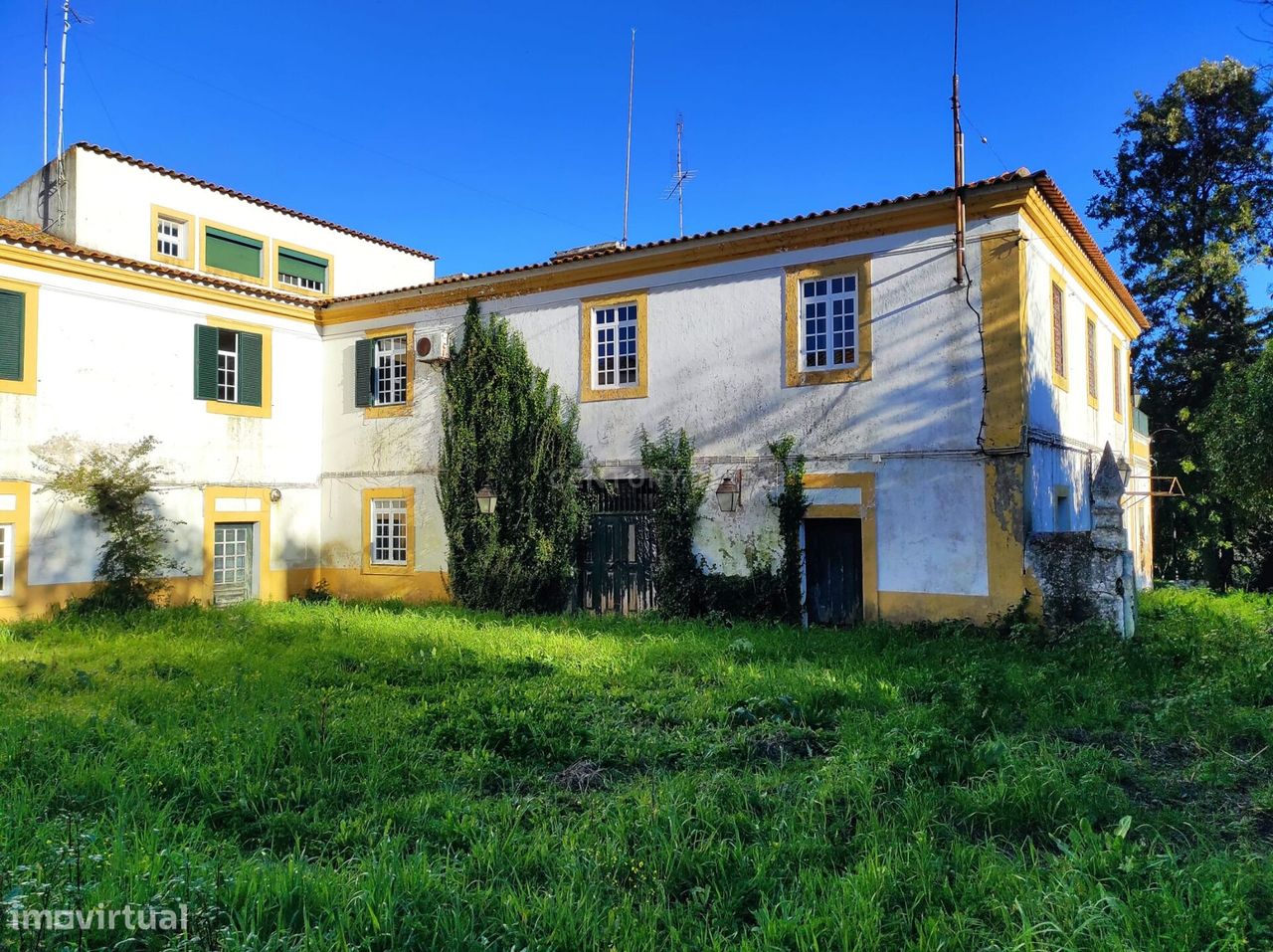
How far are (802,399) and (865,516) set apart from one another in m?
2.05

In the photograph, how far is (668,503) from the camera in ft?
43.3

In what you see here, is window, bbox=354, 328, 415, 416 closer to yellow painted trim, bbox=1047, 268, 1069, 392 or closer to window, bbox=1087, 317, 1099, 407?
yellow painted trim, bbox=1047, 268, 1069, 392

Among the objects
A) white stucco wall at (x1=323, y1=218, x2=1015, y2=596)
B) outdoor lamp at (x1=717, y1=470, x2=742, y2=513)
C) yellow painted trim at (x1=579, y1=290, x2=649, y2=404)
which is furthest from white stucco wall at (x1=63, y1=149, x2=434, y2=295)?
outdoor lamp at (x1=717, y1=470, x2=742, y2=513)

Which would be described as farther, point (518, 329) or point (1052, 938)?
point (518, 329)

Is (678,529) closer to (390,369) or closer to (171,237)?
(390,369)

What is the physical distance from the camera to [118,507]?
1366 centimetres

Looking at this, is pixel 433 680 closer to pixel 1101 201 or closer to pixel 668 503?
pixel 668 503

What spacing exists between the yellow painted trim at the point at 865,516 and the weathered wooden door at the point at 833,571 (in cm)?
22

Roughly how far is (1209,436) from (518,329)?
42.7ft

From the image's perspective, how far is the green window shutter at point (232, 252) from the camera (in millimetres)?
18891

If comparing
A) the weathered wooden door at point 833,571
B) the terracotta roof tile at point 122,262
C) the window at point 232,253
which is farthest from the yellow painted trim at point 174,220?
the weathered wooden door at point 833,571

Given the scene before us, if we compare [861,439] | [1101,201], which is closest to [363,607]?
[861,439]

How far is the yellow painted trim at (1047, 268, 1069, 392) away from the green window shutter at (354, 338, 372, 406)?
1261cm

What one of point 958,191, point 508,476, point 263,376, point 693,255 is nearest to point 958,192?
point 958,191
